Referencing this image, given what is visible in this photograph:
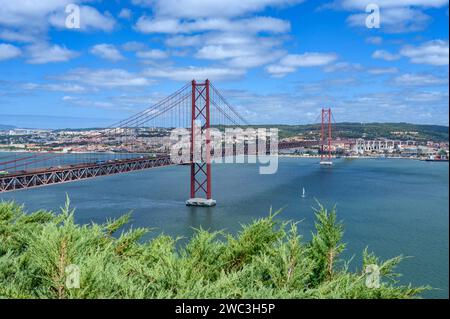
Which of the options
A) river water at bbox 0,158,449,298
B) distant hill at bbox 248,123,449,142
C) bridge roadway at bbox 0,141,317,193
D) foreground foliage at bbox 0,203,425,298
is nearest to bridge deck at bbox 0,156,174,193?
bridge roadway at bbox 0,141,317,193

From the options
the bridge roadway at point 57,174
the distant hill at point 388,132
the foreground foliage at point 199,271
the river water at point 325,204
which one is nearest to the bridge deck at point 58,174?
the bridge roadway at point 57,174

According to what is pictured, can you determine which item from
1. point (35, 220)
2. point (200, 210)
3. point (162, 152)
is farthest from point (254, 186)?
point (35, 220)

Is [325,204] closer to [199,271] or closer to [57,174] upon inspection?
[57,174]

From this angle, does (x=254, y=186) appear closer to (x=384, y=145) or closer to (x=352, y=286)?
(x=352, y=286)

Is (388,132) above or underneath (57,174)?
above

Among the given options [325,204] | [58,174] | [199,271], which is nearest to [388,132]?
[325,204]
